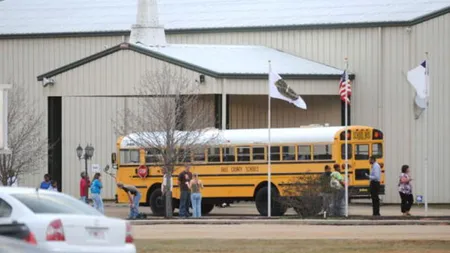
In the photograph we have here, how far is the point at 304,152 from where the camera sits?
45031 mm

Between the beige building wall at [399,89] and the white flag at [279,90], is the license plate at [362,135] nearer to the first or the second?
the white flag at [279,90]

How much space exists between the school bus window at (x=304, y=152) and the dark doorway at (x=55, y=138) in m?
16.7

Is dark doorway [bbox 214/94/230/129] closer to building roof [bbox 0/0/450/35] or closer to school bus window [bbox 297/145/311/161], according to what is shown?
building roof [bbox 0/0/450/35]

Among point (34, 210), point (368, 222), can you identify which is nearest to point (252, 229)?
point (368, 222)

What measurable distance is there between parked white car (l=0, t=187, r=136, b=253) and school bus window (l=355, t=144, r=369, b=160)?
2579 centimetres

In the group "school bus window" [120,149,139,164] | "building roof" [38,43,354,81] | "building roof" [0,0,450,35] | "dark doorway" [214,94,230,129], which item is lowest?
"school bus window" [120,149,139,164]

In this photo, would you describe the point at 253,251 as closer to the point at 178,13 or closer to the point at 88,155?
the point at 88,155

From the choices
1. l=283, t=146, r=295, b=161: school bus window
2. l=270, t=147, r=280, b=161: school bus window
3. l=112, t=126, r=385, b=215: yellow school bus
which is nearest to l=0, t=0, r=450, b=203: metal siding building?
l=112, t=126, r=385, b=215: yellow school bus

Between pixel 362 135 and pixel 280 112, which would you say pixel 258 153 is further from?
pixel 280 112

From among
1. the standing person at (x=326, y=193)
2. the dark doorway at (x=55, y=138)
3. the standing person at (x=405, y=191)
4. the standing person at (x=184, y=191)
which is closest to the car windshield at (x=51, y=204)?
the standing person at (x=326, y=193)

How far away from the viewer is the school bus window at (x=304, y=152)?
44938mm

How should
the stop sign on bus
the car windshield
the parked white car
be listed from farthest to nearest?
the stop sign on bus, the car windshield, the parked white car

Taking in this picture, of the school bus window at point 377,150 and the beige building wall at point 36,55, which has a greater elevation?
the beige building wall at point 36,55

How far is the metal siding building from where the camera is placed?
181 feet
